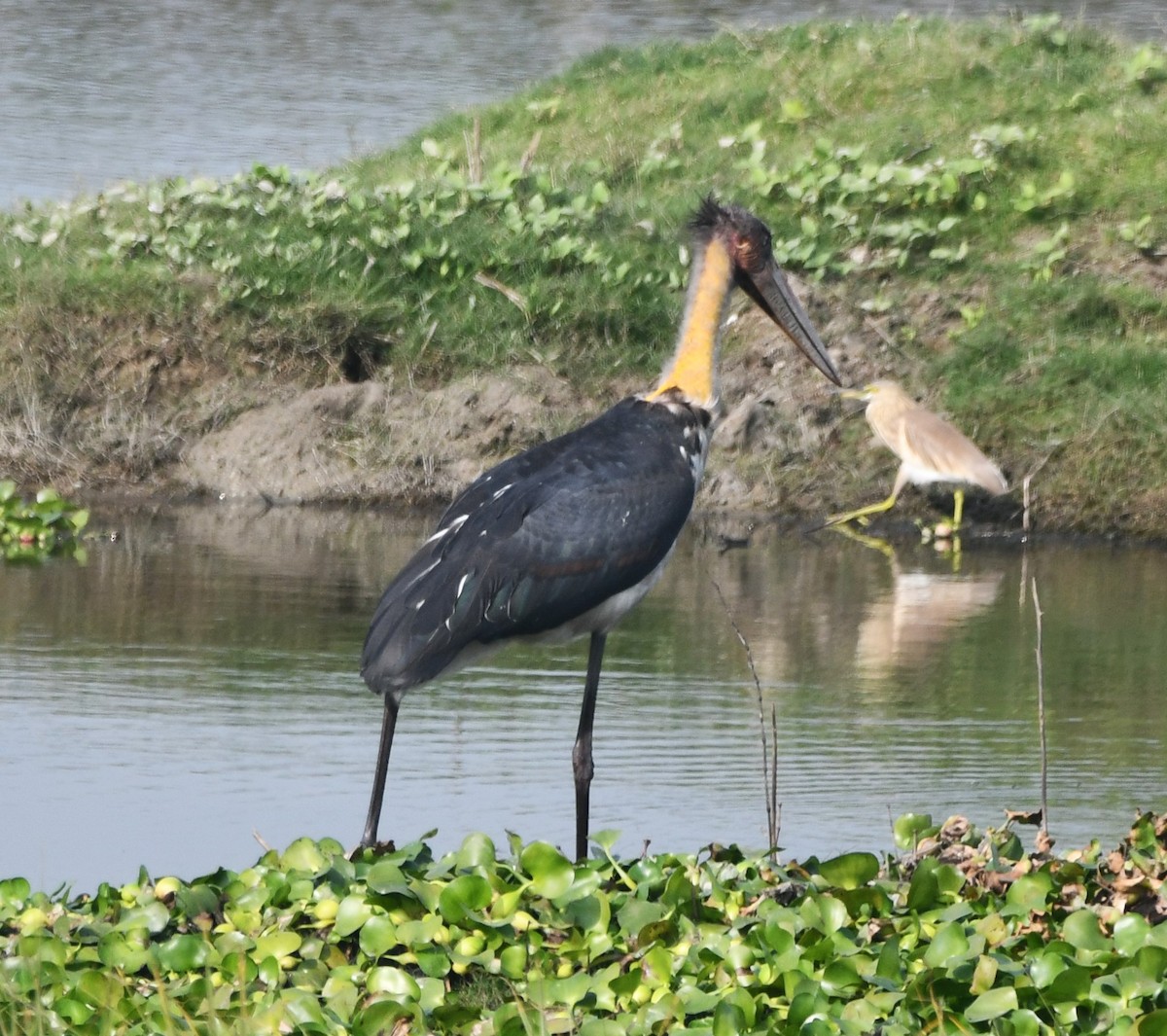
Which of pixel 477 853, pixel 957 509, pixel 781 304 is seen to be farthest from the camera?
pixel 957 509

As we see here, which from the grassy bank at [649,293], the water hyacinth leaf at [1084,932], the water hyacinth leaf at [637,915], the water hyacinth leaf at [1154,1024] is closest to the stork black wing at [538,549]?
the water hyacinth leaf at [637,915]

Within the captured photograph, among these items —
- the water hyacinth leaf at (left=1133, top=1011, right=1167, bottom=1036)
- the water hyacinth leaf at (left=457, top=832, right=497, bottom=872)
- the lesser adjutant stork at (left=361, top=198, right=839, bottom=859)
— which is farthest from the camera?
the lesser adjutant stork at (left=361, top=198, right=839, bottom=859)

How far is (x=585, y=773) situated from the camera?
5.93m

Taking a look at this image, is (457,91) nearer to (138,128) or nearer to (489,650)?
(138,128)

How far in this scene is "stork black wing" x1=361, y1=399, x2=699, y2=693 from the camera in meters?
5.56

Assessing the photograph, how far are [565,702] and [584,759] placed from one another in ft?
4.85

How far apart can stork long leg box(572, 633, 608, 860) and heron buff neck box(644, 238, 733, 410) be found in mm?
830

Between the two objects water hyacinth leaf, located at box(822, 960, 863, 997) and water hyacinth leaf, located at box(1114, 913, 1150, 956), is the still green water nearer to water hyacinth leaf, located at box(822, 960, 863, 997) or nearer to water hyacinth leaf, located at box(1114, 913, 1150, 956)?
water hyacinth leaf, located at box(1114, 913, 1150, 956)

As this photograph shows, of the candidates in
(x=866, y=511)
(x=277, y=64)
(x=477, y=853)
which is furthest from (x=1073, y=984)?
(x=277, y=64)

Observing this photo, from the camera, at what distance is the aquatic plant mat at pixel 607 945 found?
411 cm

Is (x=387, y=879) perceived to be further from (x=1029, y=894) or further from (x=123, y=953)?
(x=1029, y=894)

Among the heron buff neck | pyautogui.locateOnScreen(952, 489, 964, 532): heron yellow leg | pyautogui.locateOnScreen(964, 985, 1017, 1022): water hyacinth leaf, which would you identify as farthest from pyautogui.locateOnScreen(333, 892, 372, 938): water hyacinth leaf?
pyautogui.locateOnScreen(952, 489, 964, 532): heron yellow leg

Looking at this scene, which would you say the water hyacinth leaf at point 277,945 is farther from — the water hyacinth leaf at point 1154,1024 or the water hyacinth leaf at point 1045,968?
the water hyacinth leaf at point 1154,1024

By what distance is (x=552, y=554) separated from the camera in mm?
5793
